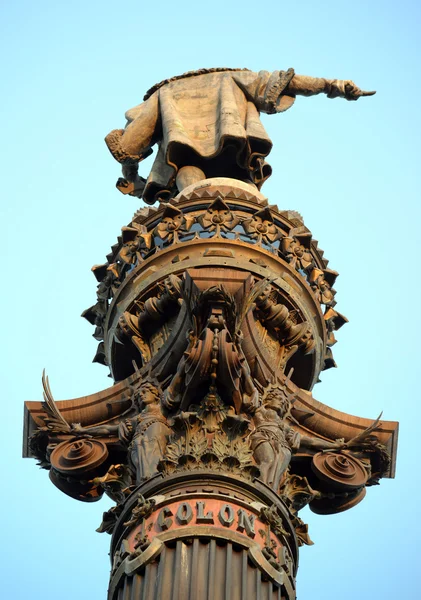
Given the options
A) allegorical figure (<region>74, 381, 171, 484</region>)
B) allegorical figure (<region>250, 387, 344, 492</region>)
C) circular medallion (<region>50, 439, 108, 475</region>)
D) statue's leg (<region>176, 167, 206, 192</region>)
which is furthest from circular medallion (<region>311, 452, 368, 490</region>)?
statue's leg (<region>176, 167, 206, 192</region>)

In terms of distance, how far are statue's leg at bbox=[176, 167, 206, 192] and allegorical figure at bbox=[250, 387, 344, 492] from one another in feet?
30.7

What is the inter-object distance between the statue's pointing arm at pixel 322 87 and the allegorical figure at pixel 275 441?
14528 mm

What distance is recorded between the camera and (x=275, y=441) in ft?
81.3

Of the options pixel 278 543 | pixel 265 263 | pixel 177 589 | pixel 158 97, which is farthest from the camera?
pixel 158 97

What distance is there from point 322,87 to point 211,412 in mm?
16953

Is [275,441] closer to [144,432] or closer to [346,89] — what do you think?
[144,432]

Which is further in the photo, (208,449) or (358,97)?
(358,97)

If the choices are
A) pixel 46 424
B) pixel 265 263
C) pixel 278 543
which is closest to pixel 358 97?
pixel 265 263

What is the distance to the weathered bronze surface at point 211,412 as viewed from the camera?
72.4 ft

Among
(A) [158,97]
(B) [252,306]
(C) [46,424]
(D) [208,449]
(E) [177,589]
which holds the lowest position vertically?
(E) [177,589]

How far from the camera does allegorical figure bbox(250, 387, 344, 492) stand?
24.2 metres

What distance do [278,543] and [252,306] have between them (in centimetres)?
583

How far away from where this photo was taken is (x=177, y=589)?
827 inches

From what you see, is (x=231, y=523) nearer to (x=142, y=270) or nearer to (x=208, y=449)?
(x=208, y=449)
